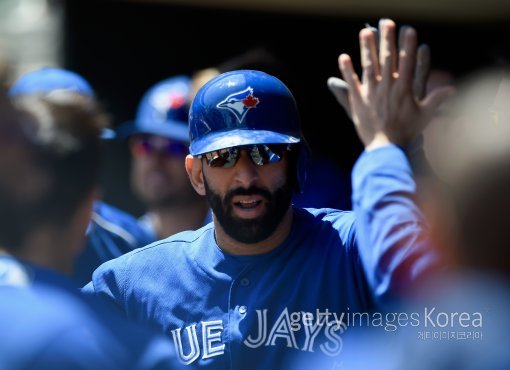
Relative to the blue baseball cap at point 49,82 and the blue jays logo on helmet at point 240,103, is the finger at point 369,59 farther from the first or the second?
the blue baseball cap at point 49,82

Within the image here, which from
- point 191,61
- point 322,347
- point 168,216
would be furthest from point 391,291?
point 191,61

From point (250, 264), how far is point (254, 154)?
1.02 feet

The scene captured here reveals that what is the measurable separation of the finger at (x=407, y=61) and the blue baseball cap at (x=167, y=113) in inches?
76.0

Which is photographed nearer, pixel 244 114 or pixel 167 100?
pixel 244 114

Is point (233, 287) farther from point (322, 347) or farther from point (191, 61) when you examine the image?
point (191, 61)

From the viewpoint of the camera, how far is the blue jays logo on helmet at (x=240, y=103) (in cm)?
233

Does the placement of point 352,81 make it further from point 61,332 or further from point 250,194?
point 61,332

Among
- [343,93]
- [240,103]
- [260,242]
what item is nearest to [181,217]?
[260,242]

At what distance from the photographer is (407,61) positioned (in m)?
1.96

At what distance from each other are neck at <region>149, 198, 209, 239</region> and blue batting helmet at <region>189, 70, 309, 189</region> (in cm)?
147

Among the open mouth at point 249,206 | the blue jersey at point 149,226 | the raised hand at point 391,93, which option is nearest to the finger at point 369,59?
the raised hand at point 391,93

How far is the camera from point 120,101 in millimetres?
5242

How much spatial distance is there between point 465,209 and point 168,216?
7.87 ft

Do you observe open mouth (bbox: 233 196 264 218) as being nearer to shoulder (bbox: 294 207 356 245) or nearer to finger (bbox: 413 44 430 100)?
shoulder (bbox: 294 207 356 245)
